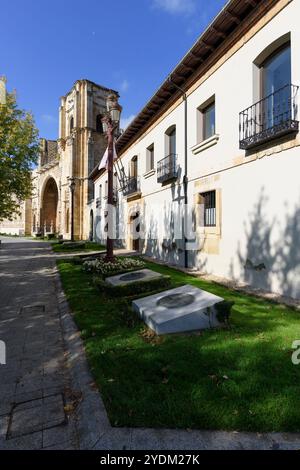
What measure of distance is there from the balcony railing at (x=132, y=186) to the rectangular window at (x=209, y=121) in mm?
6618

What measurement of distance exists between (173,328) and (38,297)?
439 centimetres

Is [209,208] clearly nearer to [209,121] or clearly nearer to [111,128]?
[209,121]

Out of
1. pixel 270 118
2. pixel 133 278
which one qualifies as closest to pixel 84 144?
pixel 270 118

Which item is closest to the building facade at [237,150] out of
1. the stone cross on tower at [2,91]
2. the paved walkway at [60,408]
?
the paved walkway at [60,408]

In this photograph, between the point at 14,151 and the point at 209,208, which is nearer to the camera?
the point at 209,208

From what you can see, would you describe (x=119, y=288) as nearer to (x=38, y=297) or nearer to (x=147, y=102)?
(x=38, y=297)

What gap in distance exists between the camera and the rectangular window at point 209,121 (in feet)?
31.3

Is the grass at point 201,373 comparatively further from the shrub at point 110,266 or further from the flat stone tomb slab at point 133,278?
the shrub at point 110,266

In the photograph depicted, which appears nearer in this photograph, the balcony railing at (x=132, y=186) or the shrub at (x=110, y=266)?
the shrub at (x=110, y=266)

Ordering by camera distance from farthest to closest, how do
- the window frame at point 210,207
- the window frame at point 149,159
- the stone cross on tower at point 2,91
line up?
the window frame at point 149,159
the stone cross on tower at point 2,91
the window frame at point 210,207

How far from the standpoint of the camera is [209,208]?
964cm

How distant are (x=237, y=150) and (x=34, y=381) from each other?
716 centimetres
